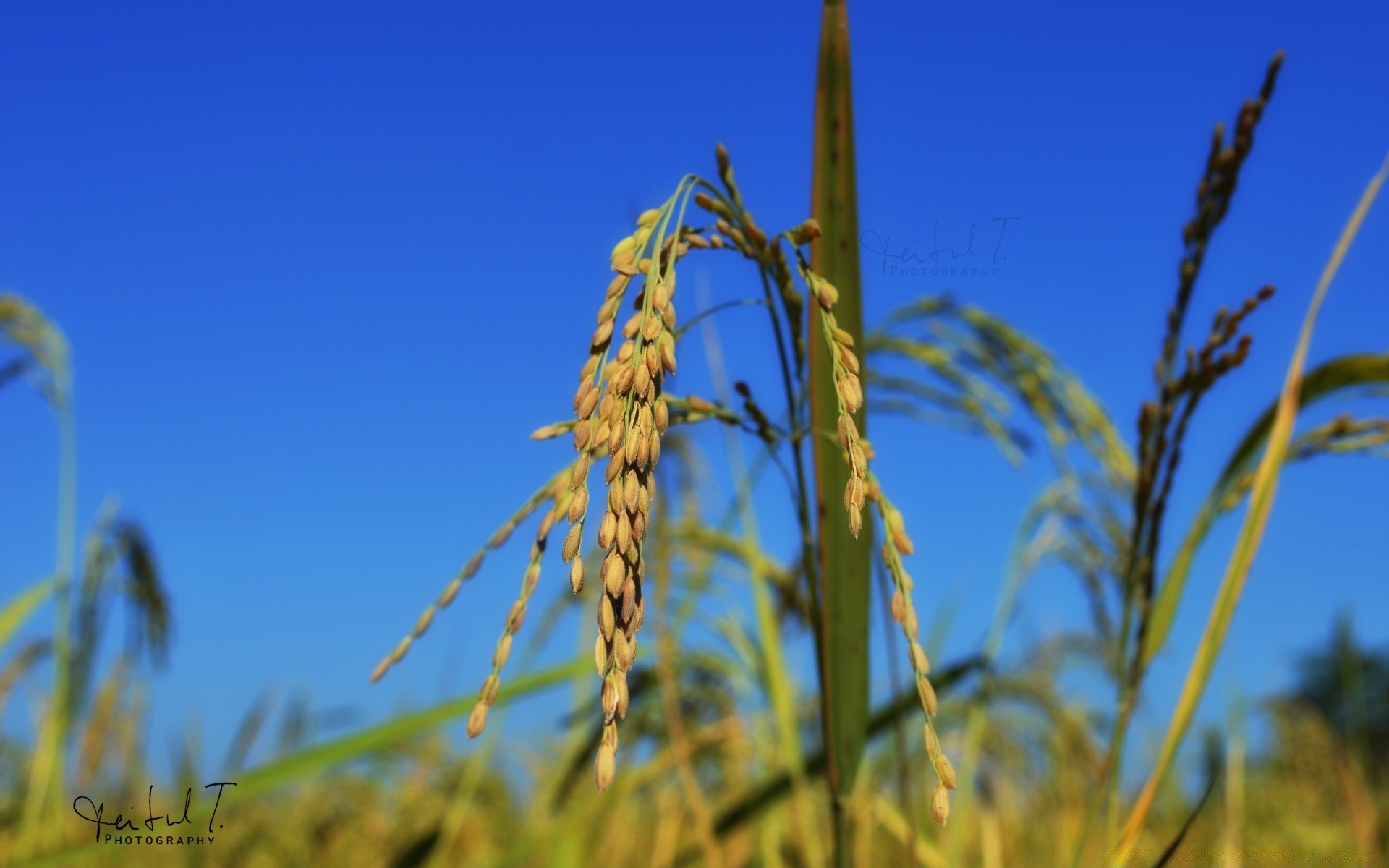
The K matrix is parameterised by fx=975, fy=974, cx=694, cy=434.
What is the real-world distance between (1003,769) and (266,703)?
2.56 meters

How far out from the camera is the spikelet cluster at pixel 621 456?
71cm

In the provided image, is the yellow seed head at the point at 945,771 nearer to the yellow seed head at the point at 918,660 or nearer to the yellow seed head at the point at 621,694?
the yellow seed head at the point at 918,660

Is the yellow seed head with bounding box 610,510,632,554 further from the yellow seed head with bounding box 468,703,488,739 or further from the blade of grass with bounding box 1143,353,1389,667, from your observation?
the blade of grass with bounding box 1143,353,1389,667

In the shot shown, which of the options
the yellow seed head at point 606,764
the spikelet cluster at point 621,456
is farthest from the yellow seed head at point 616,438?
the yellow seed head at point 606,764

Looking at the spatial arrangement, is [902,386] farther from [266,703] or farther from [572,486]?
[266,703]

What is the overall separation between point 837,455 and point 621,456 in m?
0.43

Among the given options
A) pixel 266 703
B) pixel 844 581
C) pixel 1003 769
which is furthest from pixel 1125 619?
pixel 1003 769

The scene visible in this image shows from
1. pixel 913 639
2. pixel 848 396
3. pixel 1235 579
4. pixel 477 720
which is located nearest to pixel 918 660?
pixel 913 639

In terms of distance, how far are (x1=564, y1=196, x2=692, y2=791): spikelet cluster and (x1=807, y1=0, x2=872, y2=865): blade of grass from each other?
0.89ft

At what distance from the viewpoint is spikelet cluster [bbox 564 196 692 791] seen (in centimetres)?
71

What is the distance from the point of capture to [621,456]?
737 mm

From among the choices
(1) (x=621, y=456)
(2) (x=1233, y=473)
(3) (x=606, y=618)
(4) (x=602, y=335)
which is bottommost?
(3) (x=606, y=618)
